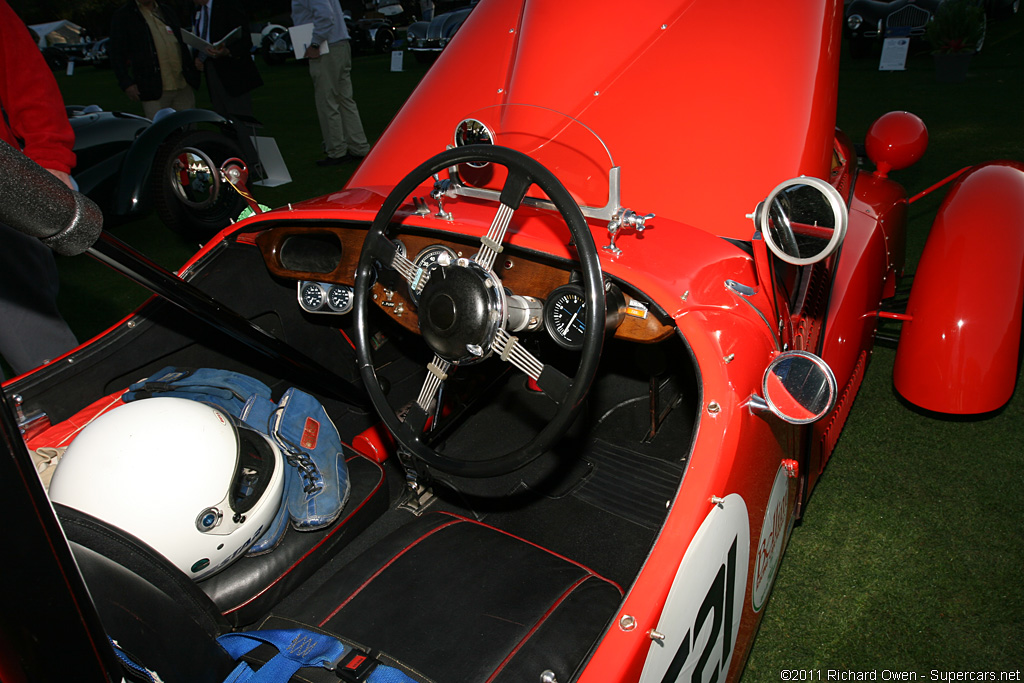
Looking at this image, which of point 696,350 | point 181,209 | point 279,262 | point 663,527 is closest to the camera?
point 663,527

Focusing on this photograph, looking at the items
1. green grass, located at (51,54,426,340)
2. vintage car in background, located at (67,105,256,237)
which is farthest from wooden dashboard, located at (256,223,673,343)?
vintage car in background, located at (67,105,256,237)

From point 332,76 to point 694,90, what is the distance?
546 centimetres

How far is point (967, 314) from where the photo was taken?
7.36ft

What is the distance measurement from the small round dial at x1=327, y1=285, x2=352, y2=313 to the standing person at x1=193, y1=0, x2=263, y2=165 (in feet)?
13.0

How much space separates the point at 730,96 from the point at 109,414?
2.03 m

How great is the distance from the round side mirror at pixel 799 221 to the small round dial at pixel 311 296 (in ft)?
5.34

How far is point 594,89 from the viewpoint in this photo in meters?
2.17

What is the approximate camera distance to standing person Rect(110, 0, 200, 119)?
5.89m

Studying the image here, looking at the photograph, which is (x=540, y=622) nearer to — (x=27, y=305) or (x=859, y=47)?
(x=27, y=305)

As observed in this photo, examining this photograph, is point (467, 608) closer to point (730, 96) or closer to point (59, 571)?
point (59, 571)

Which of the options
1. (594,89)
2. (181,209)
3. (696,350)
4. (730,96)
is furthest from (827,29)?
(181,209)

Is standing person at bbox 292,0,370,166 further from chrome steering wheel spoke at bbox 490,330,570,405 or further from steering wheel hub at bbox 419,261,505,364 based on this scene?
chrome steering wheel spoke at bbox 490,330,570,405

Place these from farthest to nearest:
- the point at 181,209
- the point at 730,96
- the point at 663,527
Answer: the point at 181,209
the point at 730,96
the point at 663,527

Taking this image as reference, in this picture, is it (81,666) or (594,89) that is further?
(594,89)
